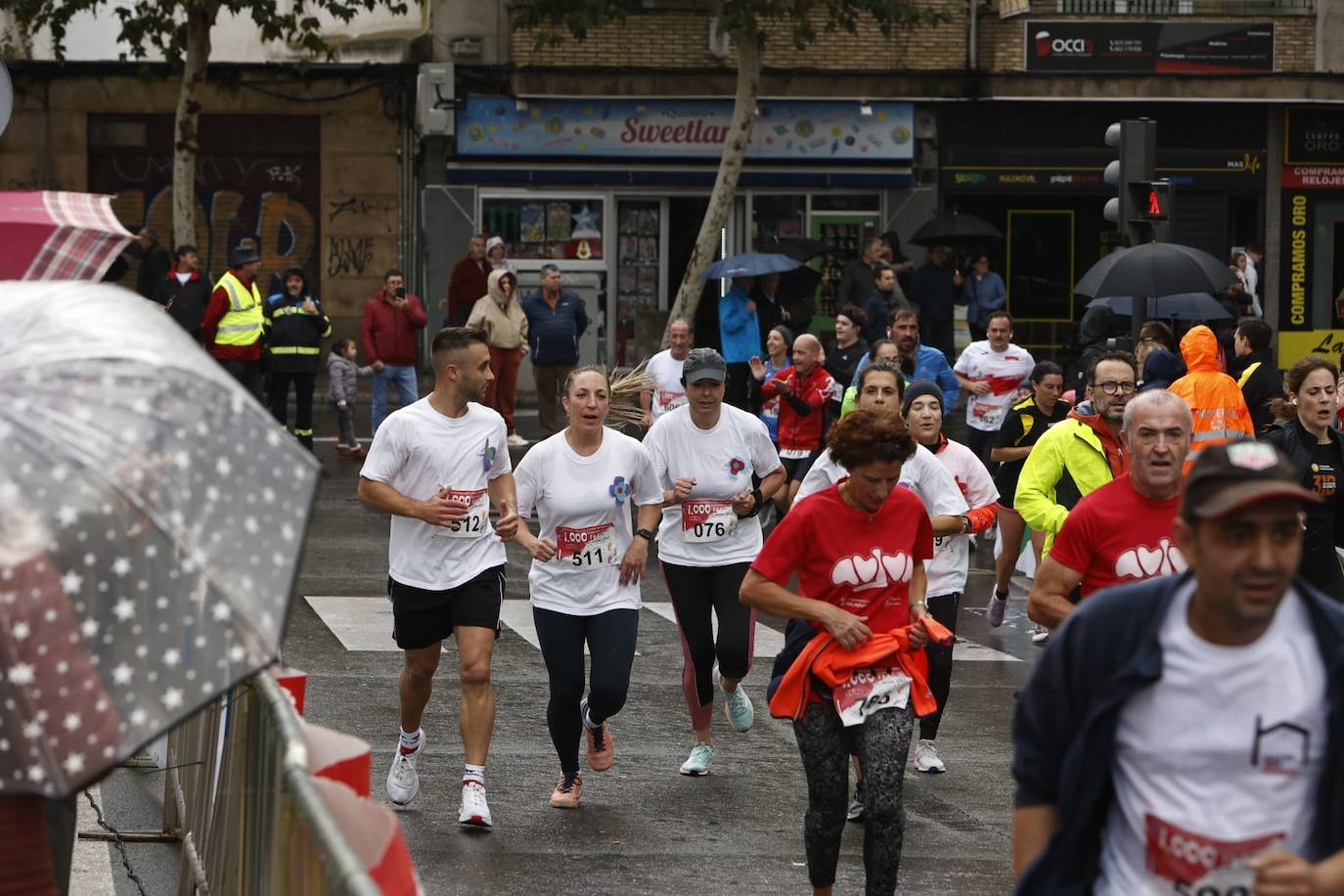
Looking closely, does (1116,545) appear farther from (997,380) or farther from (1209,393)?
(997,380)

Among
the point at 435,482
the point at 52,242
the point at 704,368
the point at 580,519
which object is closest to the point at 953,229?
the point at 704,368

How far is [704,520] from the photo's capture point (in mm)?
9164

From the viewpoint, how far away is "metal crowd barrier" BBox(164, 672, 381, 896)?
410 centimetres

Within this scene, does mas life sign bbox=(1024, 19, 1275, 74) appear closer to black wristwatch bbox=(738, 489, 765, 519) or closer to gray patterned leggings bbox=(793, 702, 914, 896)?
black wristwatch bbox=(738, 489, 765, 519)

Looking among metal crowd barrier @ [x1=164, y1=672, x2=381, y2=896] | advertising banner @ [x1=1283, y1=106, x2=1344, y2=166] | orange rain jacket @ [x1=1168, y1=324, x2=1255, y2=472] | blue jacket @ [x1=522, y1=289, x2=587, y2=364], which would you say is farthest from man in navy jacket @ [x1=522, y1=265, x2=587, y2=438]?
metal crowd barrier @ [x1=164, y1=672, x2=381, y2=896]

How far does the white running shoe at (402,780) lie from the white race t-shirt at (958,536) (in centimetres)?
231

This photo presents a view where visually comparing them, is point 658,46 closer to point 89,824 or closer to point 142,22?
point 142,22

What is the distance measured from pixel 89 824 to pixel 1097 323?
10571 mm

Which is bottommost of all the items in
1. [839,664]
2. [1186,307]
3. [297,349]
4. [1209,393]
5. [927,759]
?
[927,759]

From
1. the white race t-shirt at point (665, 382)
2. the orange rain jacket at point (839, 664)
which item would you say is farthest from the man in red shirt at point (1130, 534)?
the white race t-shirt at point (665, 382)

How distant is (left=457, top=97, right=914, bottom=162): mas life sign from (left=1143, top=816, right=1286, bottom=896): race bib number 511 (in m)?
24.1

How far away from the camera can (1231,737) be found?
142 inches

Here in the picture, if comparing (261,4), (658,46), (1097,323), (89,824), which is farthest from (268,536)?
(658,46)

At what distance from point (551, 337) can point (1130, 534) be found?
1595 centimetres
